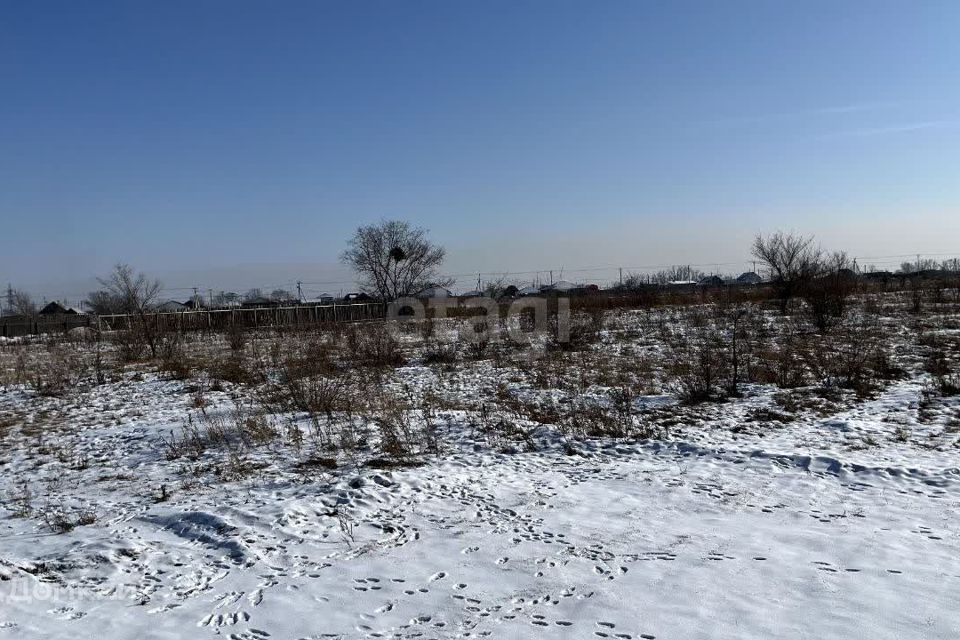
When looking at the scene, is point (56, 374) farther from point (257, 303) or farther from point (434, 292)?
point (434, 292)

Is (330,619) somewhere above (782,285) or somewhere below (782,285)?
below

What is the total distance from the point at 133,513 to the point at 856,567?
4.84 meters

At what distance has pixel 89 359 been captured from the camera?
14609 mm

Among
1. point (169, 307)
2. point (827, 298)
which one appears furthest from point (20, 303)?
point (827, 298)

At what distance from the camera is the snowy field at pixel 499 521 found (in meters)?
3.15

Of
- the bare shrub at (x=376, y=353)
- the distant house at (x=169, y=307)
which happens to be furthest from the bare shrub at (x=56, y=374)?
the distant house at (x=169, y=307)

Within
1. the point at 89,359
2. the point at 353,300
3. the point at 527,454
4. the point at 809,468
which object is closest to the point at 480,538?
the point at 527,454

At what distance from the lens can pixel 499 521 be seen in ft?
14.7

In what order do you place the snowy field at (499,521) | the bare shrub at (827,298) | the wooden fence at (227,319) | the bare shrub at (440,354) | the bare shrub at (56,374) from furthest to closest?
the wooden fence at (227,319), the bare shrub at (827,298), the bare shrub at (440,354), the bare shrub at (56,374), the snowy field at (499,521)

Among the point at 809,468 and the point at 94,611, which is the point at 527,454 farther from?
the point at 94,611

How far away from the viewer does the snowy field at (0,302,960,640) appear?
315 centimetres

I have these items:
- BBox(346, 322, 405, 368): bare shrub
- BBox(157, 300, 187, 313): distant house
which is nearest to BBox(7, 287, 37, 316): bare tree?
BBox(157, 300, 187, 313): distant house

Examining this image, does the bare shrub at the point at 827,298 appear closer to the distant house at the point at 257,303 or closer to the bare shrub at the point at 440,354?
the bare shrub at the point at 440,354

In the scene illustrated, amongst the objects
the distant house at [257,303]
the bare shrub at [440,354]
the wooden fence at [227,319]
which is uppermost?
the distant house at [257,303]
